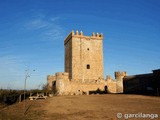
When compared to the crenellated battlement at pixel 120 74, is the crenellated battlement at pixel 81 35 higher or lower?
higher

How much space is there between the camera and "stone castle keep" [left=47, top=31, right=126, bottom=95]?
37.7 metres

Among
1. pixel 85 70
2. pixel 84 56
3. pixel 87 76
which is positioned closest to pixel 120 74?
pixel 87 76

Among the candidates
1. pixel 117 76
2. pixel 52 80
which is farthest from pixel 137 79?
pixel 52 80

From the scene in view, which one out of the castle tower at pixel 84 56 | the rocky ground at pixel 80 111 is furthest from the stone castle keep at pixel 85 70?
the rocky ground at pixel 80 111

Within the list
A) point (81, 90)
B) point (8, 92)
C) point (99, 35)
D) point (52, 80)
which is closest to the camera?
point (8, 92)

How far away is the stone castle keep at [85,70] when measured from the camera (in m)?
37.7

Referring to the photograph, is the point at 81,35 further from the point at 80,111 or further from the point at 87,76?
the point at 80,111

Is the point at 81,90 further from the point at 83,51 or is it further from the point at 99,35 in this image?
the point at 99,35

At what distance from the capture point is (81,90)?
124 ft

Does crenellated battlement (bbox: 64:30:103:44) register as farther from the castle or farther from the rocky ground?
the rocky ground

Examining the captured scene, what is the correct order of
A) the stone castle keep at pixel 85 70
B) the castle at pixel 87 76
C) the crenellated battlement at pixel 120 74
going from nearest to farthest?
the castle at pixel 87 76 → the stone castle keep at pixel 85 70 → the crenellated battlement at pixel 120 74

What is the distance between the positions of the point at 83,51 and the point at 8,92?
54.2 ft

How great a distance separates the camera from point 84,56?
43.2 metres

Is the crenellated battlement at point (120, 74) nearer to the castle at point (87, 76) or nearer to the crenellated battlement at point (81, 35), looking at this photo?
the castle at point (87, 76)
